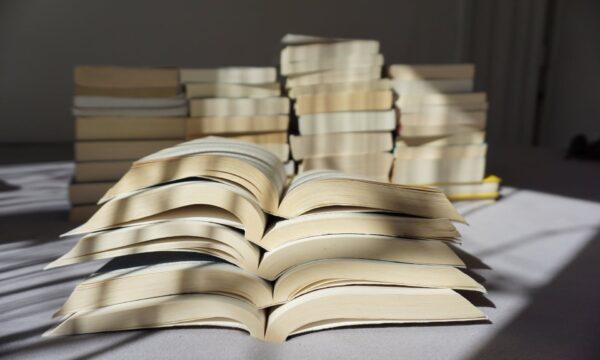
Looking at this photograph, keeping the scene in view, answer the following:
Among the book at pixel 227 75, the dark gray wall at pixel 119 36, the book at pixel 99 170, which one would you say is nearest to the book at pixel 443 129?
the book at pixel 227 75

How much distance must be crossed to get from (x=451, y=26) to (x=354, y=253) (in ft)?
18.2

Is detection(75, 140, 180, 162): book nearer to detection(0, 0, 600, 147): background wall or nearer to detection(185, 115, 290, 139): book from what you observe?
detection(185, 115, 290, 139): book

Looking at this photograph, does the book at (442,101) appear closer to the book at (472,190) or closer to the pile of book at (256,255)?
the book at (472,190)

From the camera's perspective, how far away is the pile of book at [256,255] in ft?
4.01

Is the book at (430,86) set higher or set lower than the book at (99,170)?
higher

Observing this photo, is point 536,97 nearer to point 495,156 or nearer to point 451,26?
point 451,26

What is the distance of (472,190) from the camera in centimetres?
270

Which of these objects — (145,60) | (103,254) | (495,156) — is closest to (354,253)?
(103,254)

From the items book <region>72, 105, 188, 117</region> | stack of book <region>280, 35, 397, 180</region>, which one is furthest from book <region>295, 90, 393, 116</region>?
book <region>72, 105, 188, 117</region>

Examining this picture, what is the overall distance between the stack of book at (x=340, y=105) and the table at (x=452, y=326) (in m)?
0.52

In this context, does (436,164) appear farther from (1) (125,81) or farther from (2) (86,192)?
(2) (86,192)

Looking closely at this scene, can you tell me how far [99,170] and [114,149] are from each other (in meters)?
0.10

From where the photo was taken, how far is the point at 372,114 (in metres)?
2.52

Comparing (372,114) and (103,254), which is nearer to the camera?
(103,254)
